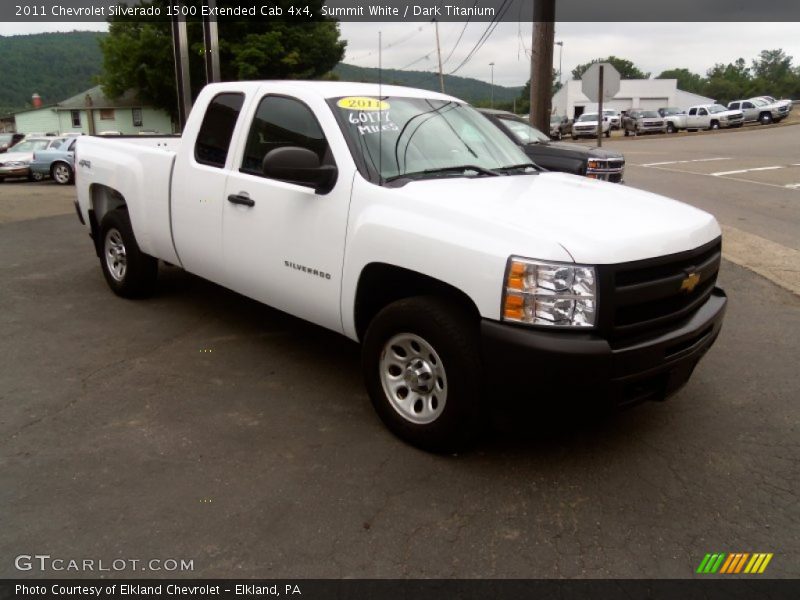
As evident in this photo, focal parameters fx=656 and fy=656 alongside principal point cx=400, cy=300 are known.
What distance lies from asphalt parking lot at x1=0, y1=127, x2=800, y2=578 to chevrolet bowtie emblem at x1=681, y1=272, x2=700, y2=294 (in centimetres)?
90

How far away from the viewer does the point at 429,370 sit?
342cm

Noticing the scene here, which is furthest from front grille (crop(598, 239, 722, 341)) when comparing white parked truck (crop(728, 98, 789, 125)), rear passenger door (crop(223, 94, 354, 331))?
white parked truck (crop(728, 98, 789, 125))

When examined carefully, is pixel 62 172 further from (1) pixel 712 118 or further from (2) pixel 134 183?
(1) pixel 712 118

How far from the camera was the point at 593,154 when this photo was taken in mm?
10609

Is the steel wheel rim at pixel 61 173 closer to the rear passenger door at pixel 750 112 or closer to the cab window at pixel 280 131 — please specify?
the cab window at pixel 280 131

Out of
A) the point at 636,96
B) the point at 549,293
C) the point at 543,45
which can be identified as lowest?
the point at 549,293

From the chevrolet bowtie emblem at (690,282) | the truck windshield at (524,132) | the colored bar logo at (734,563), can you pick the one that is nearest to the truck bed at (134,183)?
the chevrolet bowtie emblem at (690,282)

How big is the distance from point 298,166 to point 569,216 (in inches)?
59.7

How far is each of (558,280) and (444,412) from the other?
90 centimetres

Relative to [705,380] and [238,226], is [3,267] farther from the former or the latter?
[705,380]

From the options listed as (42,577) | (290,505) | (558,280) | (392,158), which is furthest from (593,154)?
(42,577)

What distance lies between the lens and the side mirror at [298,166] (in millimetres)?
3689

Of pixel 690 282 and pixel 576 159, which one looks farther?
pixel 576 159
